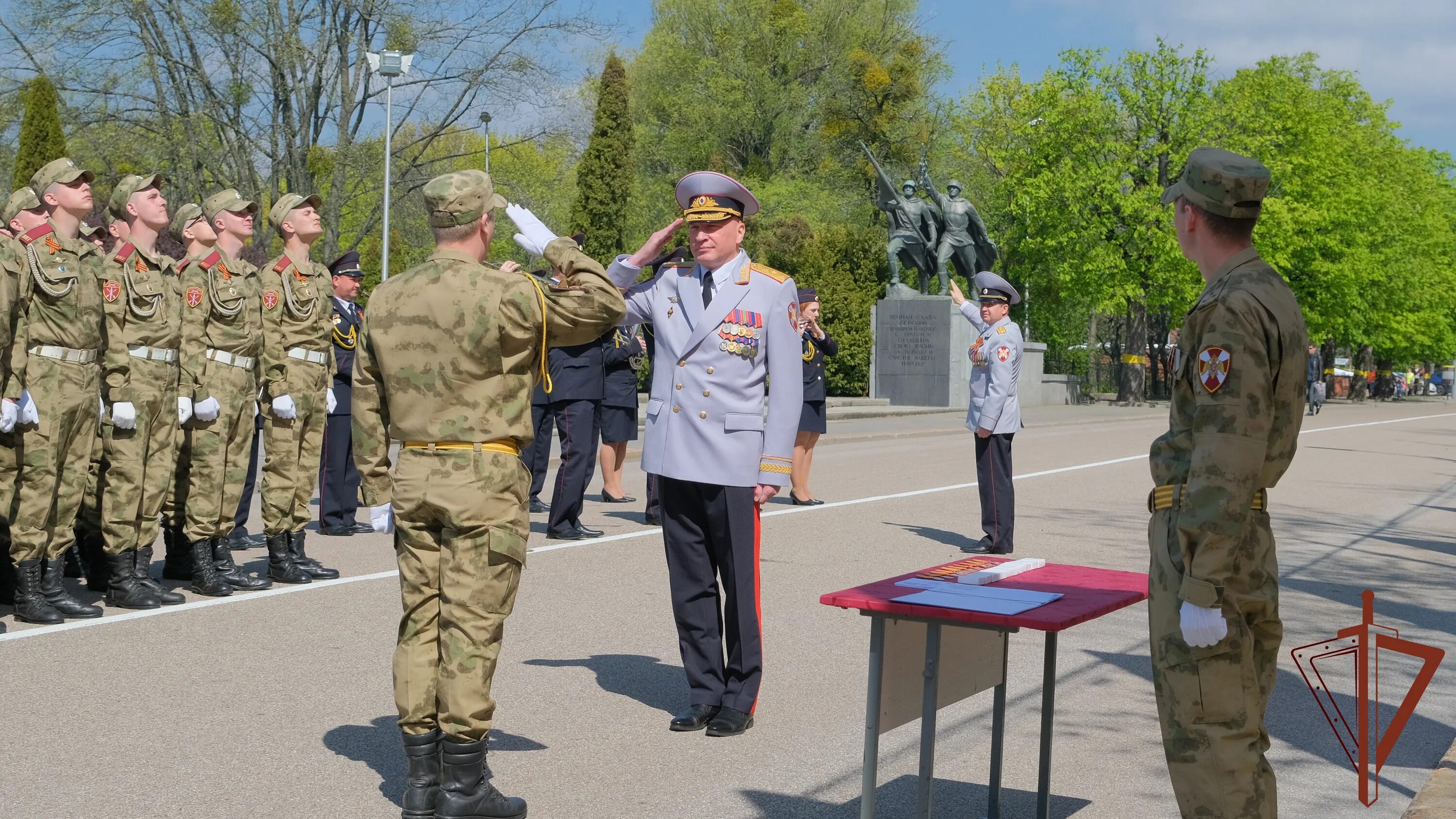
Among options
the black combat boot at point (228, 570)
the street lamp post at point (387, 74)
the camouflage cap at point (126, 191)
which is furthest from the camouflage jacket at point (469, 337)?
the street lamp post at point (387, 74)

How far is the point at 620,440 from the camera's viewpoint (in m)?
13.5

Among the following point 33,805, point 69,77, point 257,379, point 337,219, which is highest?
point 69,77

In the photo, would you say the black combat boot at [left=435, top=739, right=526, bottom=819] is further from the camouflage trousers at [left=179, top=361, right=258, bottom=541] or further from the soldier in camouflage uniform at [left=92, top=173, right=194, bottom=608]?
the camouflage trousers at [left=179, top=361, right=258, bottom=541]

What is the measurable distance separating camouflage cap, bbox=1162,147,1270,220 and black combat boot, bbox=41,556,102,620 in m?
6.23

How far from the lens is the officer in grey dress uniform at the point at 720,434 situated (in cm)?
577

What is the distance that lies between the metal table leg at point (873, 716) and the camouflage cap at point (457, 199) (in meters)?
1.80

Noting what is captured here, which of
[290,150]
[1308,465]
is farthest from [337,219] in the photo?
[1308,465]

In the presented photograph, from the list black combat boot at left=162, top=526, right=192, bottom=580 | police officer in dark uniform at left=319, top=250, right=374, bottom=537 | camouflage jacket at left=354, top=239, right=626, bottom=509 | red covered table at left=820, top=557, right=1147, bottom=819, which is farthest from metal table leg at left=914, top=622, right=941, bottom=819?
police officer in dark uniform at left=319, top=250, right=374, bottom=537

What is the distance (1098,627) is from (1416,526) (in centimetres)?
709

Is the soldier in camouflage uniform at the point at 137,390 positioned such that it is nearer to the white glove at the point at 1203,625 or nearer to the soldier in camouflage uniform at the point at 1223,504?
the soldier in camouflage uniform at the point at 1223,504

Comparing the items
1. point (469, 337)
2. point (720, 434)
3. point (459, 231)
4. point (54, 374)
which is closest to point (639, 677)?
point (720, 434)

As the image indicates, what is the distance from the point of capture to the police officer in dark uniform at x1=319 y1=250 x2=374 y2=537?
11414 millimetres

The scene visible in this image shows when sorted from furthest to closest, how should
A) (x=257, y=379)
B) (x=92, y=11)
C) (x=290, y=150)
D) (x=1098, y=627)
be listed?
(x=290, y=150), (x=92, y=11), (x=257, y=379), (x=1098, y=627)

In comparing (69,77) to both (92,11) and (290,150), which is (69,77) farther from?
(290,150)
